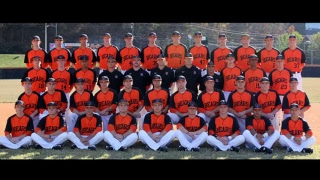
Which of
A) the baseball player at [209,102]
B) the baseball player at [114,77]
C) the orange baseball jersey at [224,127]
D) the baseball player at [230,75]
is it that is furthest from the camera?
the baseball player at [114,77]

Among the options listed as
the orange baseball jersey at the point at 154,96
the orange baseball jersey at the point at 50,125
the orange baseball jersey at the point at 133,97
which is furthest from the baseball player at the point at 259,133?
the orange baseball jersey at the point at 50,125

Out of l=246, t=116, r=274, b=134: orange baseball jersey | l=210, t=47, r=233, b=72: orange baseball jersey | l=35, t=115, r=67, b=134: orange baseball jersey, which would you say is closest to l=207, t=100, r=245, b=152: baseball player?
l=246, t=116, r=274, b=134: orange baseball jersey

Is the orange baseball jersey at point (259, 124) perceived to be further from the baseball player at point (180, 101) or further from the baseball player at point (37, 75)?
the baseball player at point (37, 75)

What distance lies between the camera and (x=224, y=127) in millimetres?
7473

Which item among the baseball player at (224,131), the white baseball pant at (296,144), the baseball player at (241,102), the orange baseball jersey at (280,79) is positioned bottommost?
the white baseball pant at (296,144)

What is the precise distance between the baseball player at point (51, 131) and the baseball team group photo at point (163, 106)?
0.02m

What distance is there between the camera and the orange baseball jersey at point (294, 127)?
7391mm

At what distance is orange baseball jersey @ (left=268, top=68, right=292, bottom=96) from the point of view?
8320 mm

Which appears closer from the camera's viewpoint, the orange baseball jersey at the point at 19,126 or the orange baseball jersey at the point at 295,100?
the orange baseball jersey at the point at 19,126

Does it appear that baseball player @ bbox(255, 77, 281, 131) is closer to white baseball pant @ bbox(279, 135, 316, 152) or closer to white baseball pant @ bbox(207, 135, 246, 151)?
white baseball pant @ bbox(279, 135, 316, 152)

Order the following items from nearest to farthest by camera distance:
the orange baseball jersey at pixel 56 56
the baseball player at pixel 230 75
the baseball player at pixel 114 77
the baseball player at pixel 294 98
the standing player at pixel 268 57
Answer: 1. the baseball player at pixel 294 98
2. the baseball player at pixel 230 75
3. the baseball player at pixel 114 77
4. the standing player at pixel 268 57
5. the orange baseball jersey at pixel 56 56

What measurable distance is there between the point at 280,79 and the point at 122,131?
11.0ft

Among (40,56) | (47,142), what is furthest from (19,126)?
(40,56)
